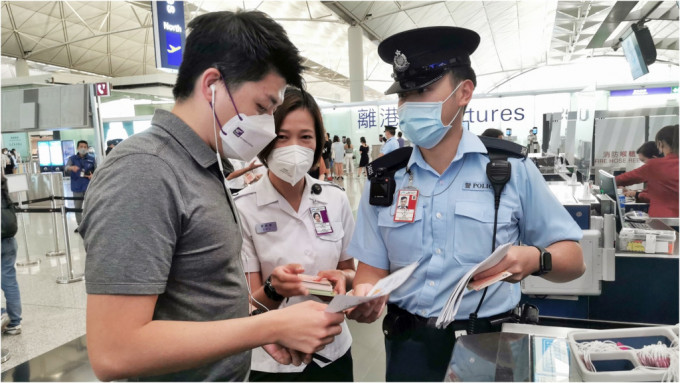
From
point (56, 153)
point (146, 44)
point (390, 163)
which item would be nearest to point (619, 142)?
point (390, 163)

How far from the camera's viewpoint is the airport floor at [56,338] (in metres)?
3.08

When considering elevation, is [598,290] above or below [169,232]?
below

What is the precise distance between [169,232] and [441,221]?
36.4 inches

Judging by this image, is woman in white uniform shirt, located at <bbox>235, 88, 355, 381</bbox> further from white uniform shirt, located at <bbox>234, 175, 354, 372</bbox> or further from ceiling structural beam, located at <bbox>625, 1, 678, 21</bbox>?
ceiling structural beam, located at <bbox>625, 1, 678, 21</bbox>

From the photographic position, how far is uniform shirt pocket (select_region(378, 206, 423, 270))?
152 cm

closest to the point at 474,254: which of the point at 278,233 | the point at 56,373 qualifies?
the point at 278,233

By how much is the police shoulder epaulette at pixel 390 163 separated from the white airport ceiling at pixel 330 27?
17.2 ft

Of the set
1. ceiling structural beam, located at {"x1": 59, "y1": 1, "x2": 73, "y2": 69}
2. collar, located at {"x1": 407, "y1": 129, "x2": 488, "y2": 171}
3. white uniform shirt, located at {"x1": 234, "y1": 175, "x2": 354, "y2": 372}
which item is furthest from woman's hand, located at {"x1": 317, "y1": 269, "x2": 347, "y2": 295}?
ceiling structural beam, located at {"x1": 59, "y1": 1, "x2": 73, "y2": 69}

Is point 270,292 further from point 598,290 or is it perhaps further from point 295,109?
point 598,290

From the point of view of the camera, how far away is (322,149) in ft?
6.27

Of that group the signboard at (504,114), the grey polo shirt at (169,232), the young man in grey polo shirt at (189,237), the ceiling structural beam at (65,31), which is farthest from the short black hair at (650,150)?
the ceiling structural beam at (65,31)

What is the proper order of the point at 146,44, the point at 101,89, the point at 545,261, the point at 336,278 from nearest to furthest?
→ the point at 545,261 → the point at 336,278 → the point at 101,89 → the point at 146,44

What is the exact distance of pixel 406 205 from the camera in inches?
60.7

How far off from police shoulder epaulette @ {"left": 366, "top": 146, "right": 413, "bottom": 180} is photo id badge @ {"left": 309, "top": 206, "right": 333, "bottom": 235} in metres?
0.25
